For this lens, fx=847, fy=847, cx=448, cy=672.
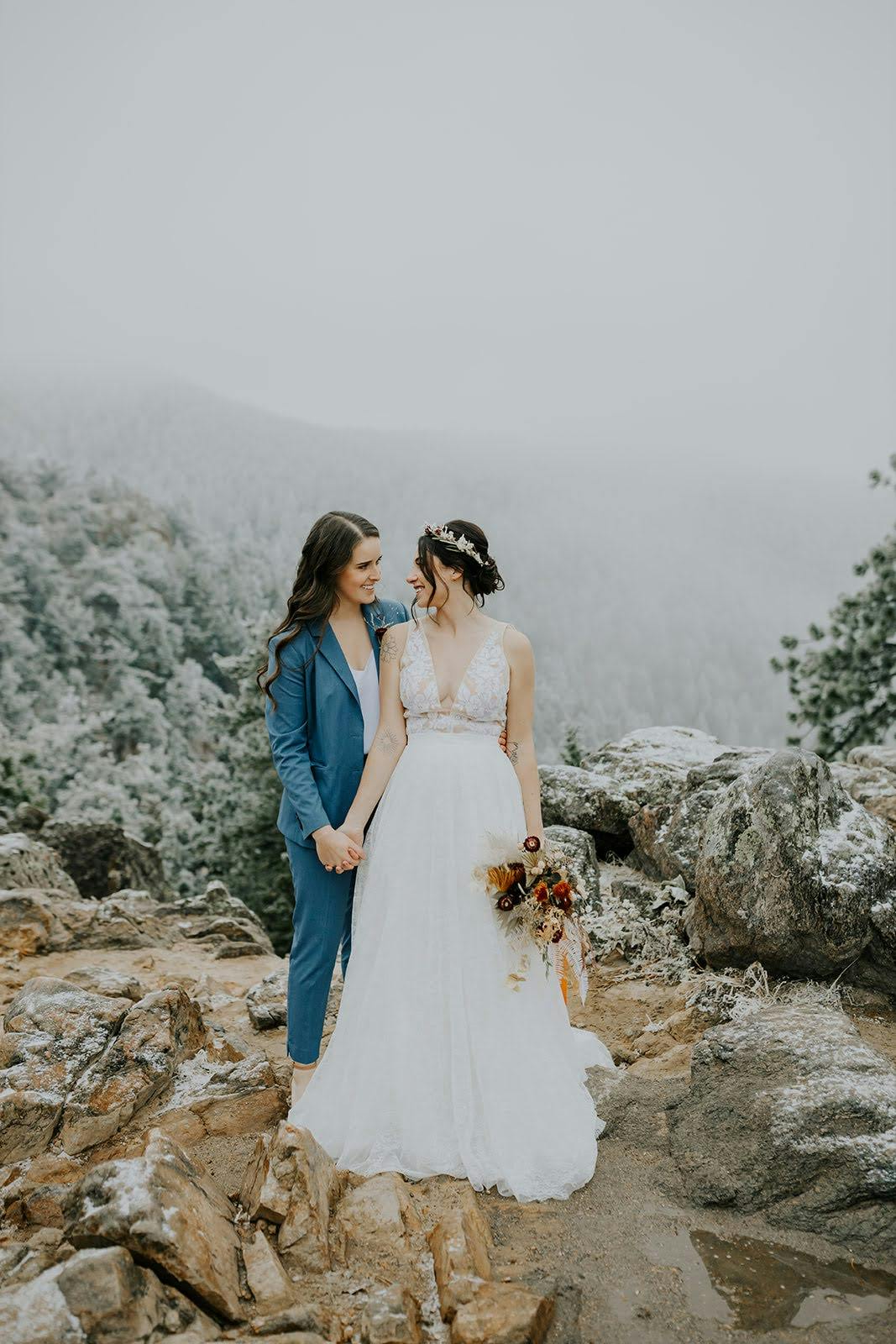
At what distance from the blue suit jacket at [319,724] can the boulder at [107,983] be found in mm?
2069

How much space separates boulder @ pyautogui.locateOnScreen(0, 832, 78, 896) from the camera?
7.70 meters

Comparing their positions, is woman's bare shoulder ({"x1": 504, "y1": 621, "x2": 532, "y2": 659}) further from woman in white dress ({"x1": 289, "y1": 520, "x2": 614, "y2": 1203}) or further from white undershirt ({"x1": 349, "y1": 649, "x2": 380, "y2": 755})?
white undershirt ({"x1": 349, "y1": 649, "x2": 380, "y2": 755})

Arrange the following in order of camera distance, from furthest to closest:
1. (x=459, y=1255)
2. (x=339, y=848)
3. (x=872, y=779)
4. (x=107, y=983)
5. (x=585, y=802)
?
1. (x=585, y=802)
2. (x=872, y=779)
3. (x=107, y=983)
4. (x=339, y=848)
5. (x=459, y=1255)

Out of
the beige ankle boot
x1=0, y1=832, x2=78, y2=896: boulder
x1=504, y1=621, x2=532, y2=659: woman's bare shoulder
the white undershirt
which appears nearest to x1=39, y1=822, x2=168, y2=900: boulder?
x1=0, y1=832, x2=78, y2=896: boulder

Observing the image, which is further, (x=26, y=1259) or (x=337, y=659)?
(x=337, y=659)

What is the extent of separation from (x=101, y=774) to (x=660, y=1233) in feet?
65.9

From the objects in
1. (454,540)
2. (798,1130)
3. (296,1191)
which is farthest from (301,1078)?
(454,540)

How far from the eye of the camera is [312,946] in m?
3.84

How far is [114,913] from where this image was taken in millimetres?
7375

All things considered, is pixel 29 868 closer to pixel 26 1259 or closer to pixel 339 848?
pixel 339 848

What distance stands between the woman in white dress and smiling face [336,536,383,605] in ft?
0.64

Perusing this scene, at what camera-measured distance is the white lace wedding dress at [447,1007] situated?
3.28m

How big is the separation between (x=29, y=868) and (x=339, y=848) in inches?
226

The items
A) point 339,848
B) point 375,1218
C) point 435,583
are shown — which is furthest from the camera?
point 435,583
